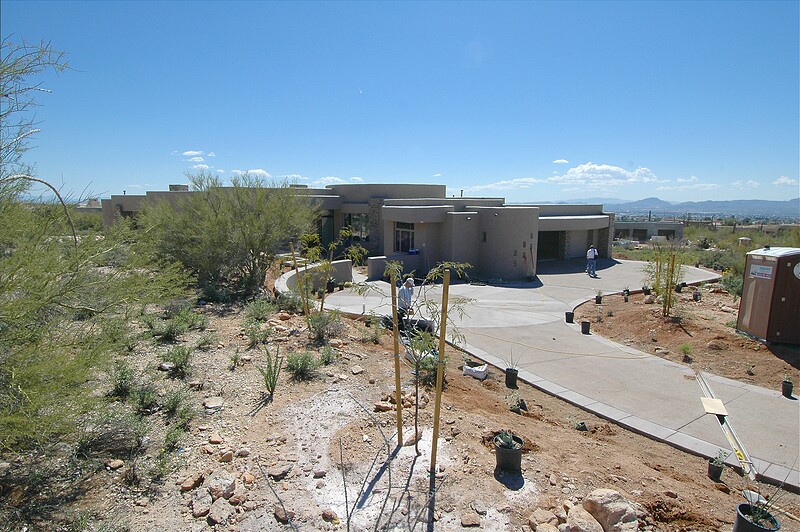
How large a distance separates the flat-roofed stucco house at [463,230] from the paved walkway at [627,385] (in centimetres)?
590

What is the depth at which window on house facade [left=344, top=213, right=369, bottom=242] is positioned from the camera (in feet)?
90.8

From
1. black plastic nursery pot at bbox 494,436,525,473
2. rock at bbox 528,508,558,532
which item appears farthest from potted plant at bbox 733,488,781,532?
black plastic nursery pot at bbox 494,436,525,473

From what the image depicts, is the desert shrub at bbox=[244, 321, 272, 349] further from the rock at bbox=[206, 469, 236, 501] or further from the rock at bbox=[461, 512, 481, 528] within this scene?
the rock at bbox=[461, 512, 481, 528]

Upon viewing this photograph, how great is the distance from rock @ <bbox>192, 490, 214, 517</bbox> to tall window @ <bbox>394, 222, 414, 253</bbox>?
1828cm

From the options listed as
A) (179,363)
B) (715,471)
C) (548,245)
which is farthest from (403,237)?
(715,471)

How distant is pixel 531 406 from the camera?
7.52m

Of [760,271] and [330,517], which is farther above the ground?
[760,271]

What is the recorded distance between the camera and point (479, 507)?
425cm

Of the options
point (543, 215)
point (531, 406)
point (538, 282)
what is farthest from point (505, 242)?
point (531, 406)

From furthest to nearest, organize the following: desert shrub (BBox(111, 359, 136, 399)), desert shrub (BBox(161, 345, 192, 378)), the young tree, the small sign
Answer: the young tree < the small sign < desert shrub (BBox(161, 345, 192, 378)) < desert shrub (BBox(111, 359, 136, 399))

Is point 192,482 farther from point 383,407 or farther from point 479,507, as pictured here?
point 479,507

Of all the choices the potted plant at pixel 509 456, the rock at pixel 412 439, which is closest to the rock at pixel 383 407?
the rock at pixel 412 439

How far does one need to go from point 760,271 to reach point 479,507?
31.8ft

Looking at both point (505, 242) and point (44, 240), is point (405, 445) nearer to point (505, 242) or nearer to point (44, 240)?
point (44, 240)
